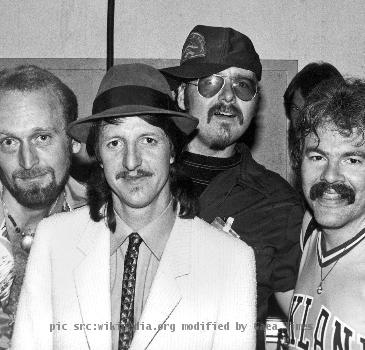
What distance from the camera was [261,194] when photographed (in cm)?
310

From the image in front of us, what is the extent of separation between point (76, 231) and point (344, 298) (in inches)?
43.7

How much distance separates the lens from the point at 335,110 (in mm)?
2521

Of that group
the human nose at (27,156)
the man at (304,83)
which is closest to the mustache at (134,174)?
the human nose at (27,156)

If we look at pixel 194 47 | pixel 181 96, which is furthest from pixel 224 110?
pixel 194 47

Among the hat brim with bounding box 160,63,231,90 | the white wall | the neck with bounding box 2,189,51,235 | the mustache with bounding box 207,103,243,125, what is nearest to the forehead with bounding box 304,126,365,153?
the mustache with bounding box 207,103,243,125

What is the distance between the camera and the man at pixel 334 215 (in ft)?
7.61

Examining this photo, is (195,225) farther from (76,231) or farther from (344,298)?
(344,298)

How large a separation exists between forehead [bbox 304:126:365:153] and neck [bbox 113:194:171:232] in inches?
27.3

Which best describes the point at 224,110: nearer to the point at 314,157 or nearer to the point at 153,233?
the point at 314,157

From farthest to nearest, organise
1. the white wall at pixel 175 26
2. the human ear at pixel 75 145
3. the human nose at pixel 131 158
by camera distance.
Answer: the white wall at pixel 175 26
the human ear at pixel 75 145
the human nose at pixel 131 158

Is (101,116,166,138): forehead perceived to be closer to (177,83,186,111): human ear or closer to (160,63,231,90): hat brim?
(160,63,231,90): hat brim

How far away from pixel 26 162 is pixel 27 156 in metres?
0.03

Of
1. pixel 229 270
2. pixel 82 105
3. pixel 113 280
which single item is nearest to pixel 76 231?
pixel 113 280

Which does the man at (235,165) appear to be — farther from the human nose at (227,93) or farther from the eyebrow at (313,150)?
the eyebrow at (313,150)
